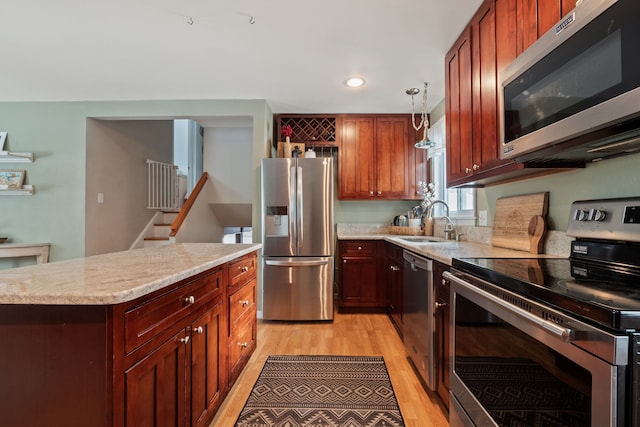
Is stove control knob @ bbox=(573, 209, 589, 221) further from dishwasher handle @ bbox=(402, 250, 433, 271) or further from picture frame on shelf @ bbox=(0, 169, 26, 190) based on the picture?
picture frame on shelf @ bbox=(0, 169, 26, 190)

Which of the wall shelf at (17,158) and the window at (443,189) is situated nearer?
the window at (443,189)

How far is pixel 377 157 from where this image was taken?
3820 mm

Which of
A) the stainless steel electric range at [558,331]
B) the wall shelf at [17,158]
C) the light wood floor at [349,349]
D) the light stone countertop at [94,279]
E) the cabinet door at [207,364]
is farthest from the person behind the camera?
the wall shelf at [17,158]

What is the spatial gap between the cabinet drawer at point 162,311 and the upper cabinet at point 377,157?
2.61m

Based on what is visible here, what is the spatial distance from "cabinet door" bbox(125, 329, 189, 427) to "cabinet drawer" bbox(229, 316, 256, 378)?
621 mm

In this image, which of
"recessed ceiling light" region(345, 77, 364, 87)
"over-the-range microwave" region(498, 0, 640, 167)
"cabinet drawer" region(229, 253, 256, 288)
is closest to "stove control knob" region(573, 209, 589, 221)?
"over-the-range microwave" region(498, 0, 640, 167)

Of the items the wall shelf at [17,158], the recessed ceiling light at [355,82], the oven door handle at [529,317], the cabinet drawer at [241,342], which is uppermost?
the recessed ceiling light at [355,82]

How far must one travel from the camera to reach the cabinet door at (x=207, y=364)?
1.36 metres

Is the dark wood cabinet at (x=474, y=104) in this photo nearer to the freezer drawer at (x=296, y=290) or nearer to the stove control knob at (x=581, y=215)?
the stove control knob at (x=581, y=215)

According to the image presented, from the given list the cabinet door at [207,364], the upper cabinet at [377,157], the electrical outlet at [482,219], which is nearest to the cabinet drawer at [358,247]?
the upper cabinet at [377,157]

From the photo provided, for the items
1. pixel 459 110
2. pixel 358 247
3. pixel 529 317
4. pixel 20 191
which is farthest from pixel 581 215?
pixel 20 191

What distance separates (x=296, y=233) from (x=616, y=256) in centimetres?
253

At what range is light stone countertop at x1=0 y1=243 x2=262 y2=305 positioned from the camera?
33.3 inches

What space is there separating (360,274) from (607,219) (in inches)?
98.2
